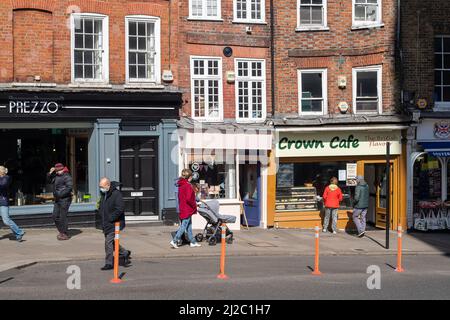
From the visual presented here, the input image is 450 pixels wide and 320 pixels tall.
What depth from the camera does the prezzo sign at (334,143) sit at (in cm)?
2284

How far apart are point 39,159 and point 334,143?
30.7 ft

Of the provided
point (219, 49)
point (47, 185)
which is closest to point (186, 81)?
point (219, 49)

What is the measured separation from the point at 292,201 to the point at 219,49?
5.53 m

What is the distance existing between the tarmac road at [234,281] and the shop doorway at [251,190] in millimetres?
6755

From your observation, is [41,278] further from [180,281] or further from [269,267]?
[269,267]

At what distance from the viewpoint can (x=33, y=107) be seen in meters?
19.8

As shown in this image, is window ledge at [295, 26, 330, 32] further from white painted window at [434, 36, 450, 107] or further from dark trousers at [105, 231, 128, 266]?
dark trousers at [105, 231, 128, 266]

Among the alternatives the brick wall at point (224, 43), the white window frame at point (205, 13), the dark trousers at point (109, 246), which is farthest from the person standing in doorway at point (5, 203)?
the white window frame at point (205, 13)

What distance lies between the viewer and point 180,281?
41.0ft

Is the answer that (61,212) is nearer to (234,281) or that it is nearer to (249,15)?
(234,281)

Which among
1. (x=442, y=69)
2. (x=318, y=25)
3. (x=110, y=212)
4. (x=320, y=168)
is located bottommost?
(x=110, y=212)

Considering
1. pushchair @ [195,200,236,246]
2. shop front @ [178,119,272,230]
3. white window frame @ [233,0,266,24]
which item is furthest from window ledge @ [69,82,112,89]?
pushchair @ [195,200,236,246]

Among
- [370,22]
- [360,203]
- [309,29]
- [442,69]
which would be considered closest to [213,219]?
[360,203]

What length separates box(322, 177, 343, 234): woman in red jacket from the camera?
22.0m
